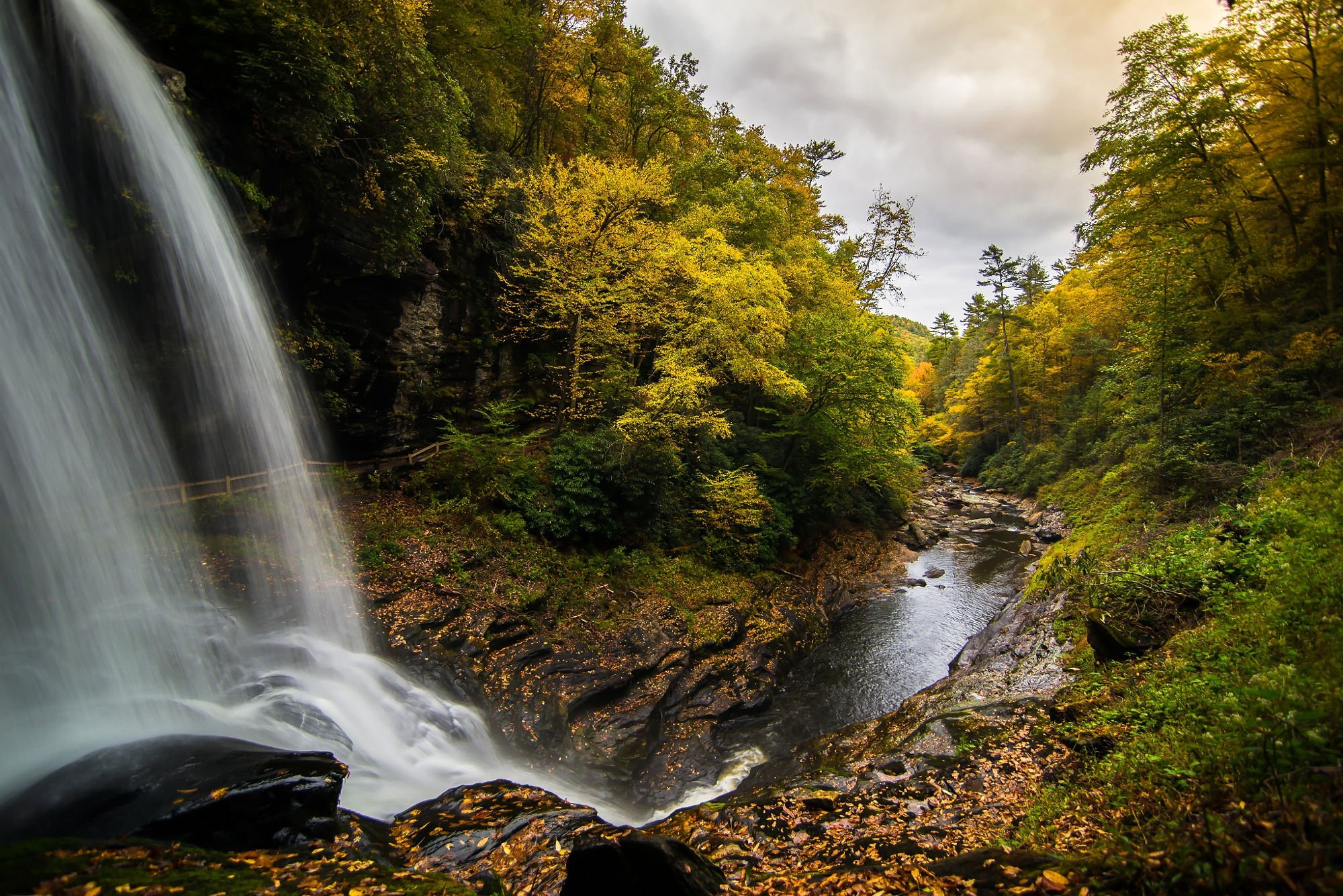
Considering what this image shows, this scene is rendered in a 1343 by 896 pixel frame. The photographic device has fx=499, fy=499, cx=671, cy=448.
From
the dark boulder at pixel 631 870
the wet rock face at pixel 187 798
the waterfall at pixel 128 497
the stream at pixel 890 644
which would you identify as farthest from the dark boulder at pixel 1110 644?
the wet rock face at pixel 187 798

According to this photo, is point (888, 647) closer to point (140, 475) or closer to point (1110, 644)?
point (1110, 644)

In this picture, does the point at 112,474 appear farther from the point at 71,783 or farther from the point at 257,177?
the point at 257,177

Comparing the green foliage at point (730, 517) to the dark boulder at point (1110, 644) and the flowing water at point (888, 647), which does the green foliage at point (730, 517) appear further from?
the dark boulder at point (1110, 644)

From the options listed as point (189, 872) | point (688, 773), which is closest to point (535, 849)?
point (189, 872)

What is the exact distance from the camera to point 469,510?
11938mm

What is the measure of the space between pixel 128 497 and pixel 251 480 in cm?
282

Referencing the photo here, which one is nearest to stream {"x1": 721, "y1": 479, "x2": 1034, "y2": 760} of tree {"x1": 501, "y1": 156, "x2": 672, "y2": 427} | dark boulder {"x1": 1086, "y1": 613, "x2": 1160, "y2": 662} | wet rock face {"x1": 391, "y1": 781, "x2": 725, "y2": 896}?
dark boulder {"x1": 1086, "y1": 613, "x2": 1160, "y2": 662}

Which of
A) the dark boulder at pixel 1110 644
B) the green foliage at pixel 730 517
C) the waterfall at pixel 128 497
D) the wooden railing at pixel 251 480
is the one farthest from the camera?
the green foliage at pixel 730 517

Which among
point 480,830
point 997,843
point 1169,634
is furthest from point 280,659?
point 1169,634

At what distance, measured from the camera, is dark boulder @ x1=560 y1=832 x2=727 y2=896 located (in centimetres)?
355

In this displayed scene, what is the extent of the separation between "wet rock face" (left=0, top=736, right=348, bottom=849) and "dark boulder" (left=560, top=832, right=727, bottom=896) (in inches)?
103

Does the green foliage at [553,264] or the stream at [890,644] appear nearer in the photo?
the green foliage at [553,264]

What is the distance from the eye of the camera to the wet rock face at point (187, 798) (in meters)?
4.00

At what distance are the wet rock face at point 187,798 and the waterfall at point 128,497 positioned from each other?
0.57 meters
